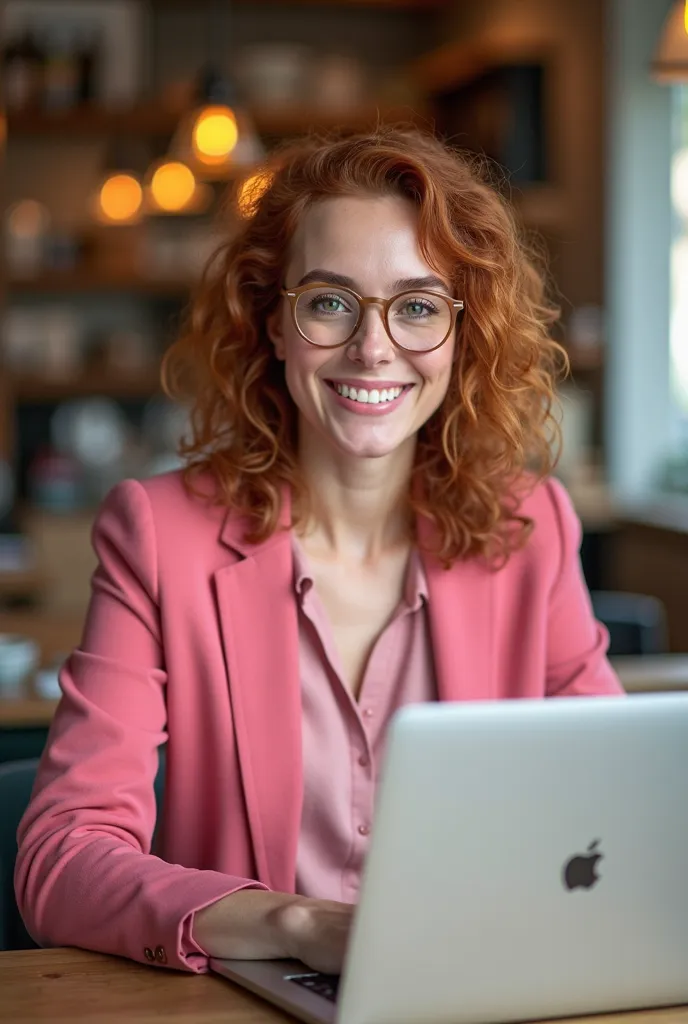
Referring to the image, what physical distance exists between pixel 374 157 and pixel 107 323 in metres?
5.34

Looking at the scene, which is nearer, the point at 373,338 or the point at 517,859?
the point at 517,859

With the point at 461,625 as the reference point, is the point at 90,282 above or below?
above

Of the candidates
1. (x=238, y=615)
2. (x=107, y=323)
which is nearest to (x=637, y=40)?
(x=107, y=323)

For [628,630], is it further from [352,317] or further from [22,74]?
[22,74]

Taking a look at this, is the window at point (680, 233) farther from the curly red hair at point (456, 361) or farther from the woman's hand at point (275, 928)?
the woman's hand at point (275, 928)

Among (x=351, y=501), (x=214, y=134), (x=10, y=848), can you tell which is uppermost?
(x=214, y=134)

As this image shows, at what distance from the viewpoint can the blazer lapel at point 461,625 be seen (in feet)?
5.95

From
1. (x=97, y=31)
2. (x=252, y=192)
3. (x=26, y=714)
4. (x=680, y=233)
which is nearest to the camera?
(x=252, y=192)

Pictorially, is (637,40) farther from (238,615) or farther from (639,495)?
(238,615)

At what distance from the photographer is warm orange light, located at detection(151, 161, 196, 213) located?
18.4ft

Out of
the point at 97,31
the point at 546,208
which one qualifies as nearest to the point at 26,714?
the point at 546,208

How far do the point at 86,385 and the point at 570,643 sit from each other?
4.97 metres

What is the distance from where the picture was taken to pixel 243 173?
4.85m

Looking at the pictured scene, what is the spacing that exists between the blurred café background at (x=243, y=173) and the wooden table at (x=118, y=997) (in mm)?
3459
